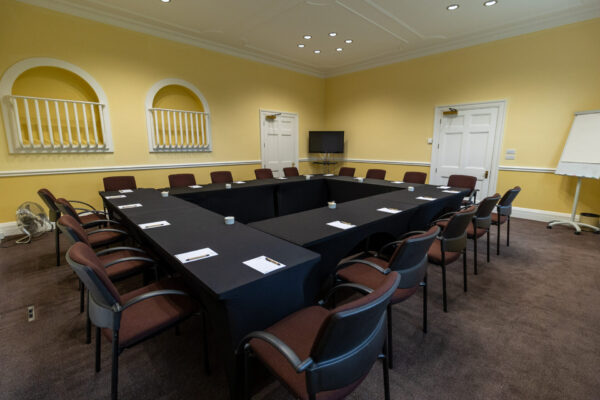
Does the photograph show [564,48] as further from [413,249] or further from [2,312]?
[2,312]

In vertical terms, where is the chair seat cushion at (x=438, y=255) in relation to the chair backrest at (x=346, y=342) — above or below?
below

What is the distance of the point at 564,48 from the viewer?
4.27m

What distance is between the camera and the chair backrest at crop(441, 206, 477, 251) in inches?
82.2

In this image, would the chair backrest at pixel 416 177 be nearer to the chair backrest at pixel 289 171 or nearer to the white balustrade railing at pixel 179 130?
the chair backrest at pixel 289 171

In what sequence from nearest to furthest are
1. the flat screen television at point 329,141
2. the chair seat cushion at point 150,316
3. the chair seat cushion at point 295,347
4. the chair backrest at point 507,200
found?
the chair seat cushion at point 295,347 < the chair seat cushion at point 150,316 < the chair backrest at point 507,200 < the flat screen television at point 329,141

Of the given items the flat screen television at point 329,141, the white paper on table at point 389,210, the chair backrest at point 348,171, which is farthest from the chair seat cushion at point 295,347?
the flat screen television at point 329,141

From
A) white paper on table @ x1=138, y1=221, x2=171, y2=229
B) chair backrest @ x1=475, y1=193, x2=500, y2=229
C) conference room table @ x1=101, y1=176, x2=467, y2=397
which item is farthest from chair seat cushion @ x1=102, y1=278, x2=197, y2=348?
chair backrest @ x1=475, y1=193, x2=500, y2=229

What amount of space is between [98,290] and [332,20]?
486cm

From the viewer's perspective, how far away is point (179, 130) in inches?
210

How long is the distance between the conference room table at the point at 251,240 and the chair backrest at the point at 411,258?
17.9 inches

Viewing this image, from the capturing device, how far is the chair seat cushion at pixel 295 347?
3.32 feet

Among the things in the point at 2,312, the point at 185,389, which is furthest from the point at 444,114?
the point at 2,312

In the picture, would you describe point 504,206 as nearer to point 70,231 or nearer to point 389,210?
point 389,210

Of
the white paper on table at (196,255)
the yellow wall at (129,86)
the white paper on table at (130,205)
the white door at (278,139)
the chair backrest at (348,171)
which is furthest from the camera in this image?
the white door at (278,139)
